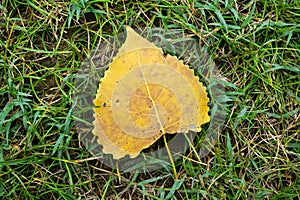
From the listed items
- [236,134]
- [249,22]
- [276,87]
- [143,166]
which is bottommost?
[143,166]

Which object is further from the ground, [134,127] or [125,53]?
[125,53]

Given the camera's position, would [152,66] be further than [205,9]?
No

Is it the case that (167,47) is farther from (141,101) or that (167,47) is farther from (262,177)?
(262,177)

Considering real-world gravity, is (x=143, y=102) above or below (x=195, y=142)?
above

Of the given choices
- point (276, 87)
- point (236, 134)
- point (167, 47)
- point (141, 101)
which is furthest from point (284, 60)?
point (141, 101)
